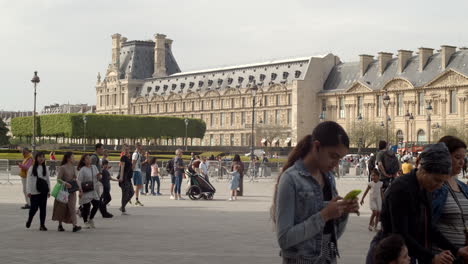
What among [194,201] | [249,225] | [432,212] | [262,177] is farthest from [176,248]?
[262,177]

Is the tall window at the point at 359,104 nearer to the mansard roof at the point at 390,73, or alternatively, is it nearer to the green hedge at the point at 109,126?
the mansard roof at the point at 390,73

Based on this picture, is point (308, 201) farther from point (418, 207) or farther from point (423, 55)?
point (423, 55)

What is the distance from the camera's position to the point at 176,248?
10.5 m

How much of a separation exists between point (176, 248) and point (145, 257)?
0.91m

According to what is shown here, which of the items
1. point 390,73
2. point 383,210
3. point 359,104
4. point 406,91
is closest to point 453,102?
point 406,91

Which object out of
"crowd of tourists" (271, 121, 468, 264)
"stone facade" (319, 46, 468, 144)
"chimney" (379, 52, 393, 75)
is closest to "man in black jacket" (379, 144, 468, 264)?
"crowd of tourists" (271, 121, 468, 264)

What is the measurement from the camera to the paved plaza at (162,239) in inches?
381

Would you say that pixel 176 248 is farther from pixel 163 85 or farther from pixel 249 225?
pixel 163 85

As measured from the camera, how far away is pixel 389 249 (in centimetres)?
428

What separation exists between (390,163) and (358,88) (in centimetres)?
6895

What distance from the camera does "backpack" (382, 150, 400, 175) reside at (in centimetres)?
1295

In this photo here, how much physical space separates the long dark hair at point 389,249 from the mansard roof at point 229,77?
8138 cm

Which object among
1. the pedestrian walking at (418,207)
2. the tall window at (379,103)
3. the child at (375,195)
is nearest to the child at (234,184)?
the child at (375,195)

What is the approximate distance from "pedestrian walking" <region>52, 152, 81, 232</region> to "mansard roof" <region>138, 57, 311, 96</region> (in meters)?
73.5
